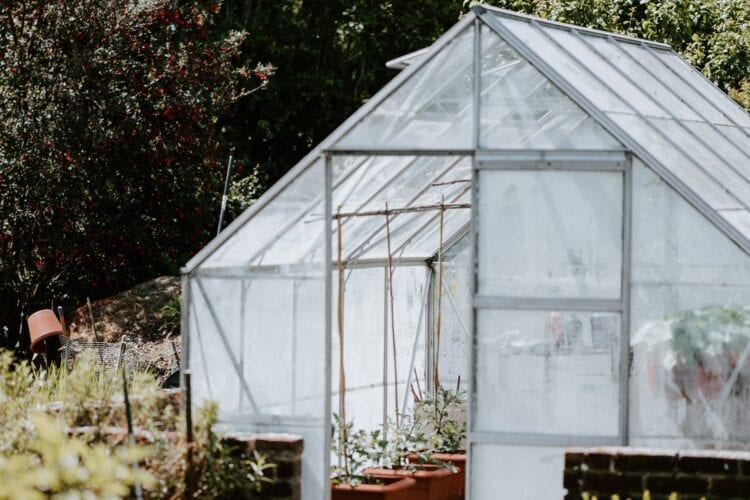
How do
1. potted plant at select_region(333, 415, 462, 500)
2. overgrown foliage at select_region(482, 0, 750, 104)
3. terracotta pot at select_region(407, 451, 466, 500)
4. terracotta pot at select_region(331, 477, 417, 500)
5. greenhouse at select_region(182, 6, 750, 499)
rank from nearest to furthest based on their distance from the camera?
greenhouse at select_region(182, 6, 750, 499)
terracotta pot at select_region(331, 477, 417, 500)
potted plant at select_region(333, 415, 462, 500)
terracotta pot at select_region(407, 451, 466, 500)
overgrown foliage at select_region(482, 0, 750, 104)

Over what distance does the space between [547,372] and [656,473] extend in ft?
2.52

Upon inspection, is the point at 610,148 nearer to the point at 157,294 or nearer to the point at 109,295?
the point at 157,294

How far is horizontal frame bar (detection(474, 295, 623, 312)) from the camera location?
593 cm

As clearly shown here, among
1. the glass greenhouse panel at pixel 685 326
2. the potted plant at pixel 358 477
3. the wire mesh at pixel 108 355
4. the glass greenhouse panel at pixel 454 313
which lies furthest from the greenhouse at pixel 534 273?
the wire mesh at pixel 108 355

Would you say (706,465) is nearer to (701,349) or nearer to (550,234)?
(701,349)

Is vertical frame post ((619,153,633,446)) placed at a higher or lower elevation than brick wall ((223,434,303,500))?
higher

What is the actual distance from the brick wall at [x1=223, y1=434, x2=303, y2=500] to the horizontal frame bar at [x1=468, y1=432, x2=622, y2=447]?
0.89 metres

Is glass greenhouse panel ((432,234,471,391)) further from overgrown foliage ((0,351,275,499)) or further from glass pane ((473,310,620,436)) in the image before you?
overgrown foliage ((0,351,275,499))

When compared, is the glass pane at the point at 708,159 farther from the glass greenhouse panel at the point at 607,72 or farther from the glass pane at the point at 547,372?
the glass pane at the point at 547,372

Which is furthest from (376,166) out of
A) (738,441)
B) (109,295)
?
(109,295)

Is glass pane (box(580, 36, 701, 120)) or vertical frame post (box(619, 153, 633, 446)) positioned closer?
vertical frame post (box(619, 153, 633, 446))

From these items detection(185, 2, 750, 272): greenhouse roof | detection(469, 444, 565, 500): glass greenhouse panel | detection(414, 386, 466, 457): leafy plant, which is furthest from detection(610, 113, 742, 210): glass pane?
detection(414, 386, 466, 457): leafy plant

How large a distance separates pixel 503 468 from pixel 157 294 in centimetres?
880

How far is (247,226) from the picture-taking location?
6477mm
